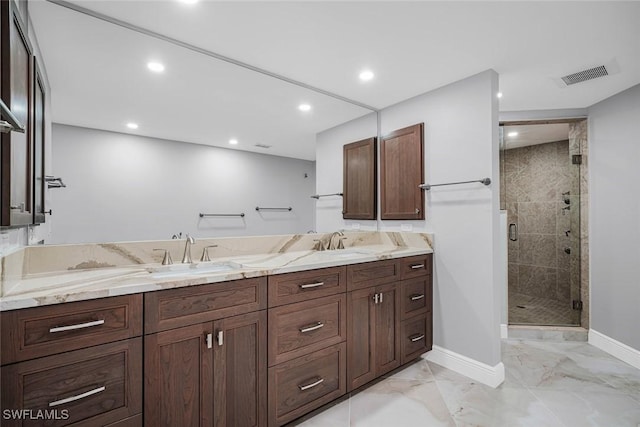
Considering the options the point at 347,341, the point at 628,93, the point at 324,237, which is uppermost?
the point at 628,93

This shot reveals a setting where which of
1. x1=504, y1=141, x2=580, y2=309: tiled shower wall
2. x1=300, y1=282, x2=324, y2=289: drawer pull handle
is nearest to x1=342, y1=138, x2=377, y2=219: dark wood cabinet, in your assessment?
x1=300, y1=282, x2=324, y2=289: drawer pull handle

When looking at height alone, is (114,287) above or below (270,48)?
below

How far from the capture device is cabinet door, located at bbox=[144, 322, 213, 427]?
1.22 m

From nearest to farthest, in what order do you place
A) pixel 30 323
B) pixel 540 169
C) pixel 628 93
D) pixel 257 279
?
pixel 30 323
pixel 257 279
pixel 628 93
pixel 540 169

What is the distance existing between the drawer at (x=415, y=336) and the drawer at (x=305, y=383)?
2.13 ft

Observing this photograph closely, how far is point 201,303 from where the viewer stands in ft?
4.43

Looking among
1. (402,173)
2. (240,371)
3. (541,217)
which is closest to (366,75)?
(402,173)

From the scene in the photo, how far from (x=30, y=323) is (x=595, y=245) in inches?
160

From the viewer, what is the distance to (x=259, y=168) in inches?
85.8

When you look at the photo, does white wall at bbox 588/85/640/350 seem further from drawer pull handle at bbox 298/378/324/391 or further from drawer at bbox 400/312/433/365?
drawer pull handle at bbox 298/378/324/391

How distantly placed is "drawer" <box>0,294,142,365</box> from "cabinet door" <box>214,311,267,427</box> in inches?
14.5

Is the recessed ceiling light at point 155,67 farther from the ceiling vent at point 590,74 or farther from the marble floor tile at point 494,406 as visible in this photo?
the ceiling vent at point 590,74

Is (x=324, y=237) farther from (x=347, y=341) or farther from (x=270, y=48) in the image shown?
(x=270, y=48)

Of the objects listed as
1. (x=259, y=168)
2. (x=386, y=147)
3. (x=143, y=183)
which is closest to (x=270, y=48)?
(x=259, y=168)
